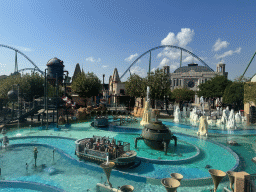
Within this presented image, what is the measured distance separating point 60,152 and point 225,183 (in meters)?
11.8

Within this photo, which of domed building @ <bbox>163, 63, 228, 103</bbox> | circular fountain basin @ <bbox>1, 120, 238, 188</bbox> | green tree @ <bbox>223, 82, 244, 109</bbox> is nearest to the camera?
circular fountain basin @ <bbox>1, 120, 238, 188</bbox>

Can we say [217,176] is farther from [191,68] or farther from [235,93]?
[191,68]

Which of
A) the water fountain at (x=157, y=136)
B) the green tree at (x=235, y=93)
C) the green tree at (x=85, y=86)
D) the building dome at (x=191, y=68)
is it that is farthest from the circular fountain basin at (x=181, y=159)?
the building dome at (x=191, y=68)

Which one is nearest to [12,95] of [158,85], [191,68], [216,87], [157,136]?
[157,136]

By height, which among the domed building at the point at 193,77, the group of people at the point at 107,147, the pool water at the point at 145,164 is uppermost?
the domed building at the point at 193,77

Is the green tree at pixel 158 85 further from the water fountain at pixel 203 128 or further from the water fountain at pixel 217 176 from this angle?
the water fountain at pixel 217 176

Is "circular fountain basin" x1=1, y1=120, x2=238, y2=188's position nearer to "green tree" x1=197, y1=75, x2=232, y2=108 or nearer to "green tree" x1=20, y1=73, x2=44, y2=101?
"green tree" x1=20, y1=73, x2=44, y2=101

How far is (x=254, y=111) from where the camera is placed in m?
27.6

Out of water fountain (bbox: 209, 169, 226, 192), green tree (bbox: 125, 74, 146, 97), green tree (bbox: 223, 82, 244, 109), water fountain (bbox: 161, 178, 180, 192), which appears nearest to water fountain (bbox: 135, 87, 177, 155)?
water fountain (bbox: 209, 169, 226, 192)

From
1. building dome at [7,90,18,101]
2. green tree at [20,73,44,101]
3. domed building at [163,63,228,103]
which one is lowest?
building dome at [7,90,18,101]

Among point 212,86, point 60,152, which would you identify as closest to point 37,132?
point 60,152

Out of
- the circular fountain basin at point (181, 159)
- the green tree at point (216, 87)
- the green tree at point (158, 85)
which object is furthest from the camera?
the green tree at point (216, 87)

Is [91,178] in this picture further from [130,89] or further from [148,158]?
[130,89]

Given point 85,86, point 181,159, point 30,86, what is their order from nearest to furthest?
1. point 181,159
2. point 30,86
3. point 85,86
